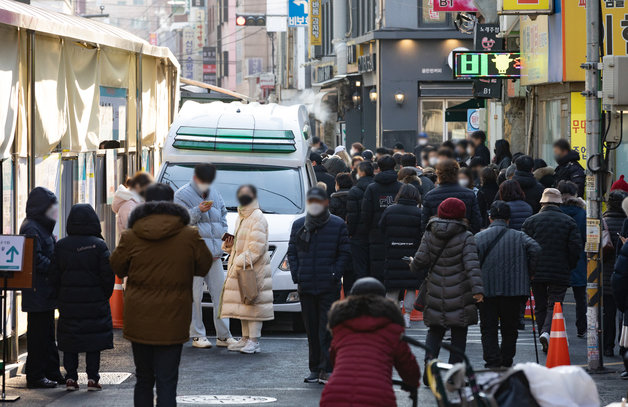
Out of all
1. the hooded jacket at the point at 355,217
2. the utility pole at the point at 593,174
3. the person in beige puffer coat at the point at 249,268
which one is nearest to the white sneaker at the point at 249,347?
the person in beige puffer coat at the point at 249,268

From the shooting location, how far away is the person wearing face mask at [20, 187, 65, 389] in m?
10.9

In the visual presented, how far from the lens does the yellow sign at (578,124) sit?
2142 centimetres

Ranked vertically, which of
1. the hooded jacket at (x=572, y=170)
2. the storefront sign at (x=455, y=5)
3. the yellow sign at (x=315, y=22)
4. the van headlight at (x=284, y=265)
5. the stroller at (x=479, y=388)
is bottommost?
the stroller at (x=479, y=388)

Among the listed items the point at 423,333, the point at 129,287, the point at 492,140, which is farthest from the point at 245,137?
the point at 492,140

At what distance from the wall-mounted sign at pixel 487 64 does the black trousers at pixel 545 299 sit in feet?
37.0

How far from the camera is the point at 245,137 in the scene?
1547 cm

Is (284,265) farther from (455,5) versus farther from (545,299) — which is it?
(455,5)

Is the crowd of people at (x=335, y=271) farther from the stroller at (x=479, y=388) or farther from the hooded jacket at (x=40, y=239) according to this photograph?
the stroller at (x=479, y=388)

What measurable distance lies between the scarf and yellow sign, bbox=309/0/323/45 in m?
43.1

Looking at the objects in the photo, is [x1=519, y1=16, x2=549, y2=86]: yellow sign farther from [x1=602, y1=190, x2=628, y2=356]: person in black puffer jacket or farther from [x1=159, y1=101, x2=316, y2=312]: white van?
[x1=602, y1=190, x2=628, y2=356]: person in black puffer jacket

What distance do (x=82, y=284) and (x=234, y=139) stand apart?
5.17m

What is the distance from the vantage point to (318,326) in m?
11.4

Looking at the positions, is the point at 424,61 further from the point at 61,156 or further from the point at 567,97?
the point at 61,156

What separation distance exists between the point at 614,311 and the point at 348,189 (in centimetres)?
487
